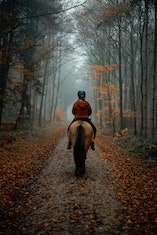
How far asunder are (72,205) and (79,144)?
2015mm

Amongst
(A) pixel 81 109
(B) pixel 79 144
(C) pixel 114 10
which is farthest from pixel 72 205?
(C) pixel 114 10

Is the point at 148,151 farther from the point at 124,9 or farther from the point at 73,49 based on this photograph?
the point at 73,49

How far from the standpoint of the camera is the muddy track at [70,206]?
331cm

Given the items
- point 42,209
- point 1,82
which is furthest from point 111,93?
point 42,209

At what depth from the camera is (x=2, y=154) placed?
325 inches

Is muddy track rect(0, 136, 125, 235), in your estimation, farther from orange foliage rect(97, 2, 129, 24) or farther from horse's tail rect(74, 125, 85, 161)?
orange foliage rect(97, 2, 129, 24)

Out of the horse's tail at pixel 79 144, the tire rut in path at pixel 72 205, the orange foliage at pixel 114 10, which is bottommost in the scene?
the tire rut in path at pixel 72 205

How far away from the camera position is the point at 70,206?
13.5 ft

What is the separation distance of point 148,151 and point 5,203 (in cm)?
717

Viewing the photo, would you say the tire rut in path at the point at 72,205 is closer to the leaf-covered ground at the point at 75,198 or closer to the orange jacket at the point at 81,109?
the leaf-covered ground at the point at 75,198

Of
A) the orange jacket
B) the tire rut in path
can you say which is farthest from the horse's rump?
the tire rut in path

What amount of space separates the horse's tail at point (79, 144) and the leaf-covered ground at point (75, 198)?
2.90 feet

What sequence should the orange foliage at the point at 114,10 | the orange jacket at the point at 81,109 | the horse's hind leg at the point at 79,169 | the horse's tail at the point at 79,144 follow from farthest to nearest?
the orange foliage at the point at 114,10 → the orange jacket at the point at 81,109 → the horse's hind leg at the point at 79,169 → the horse's tail at the point at 79,144

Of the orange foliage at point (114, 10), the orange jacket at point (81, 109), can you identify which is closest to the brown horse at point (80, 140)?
the orange jacket at point (81, 109)
